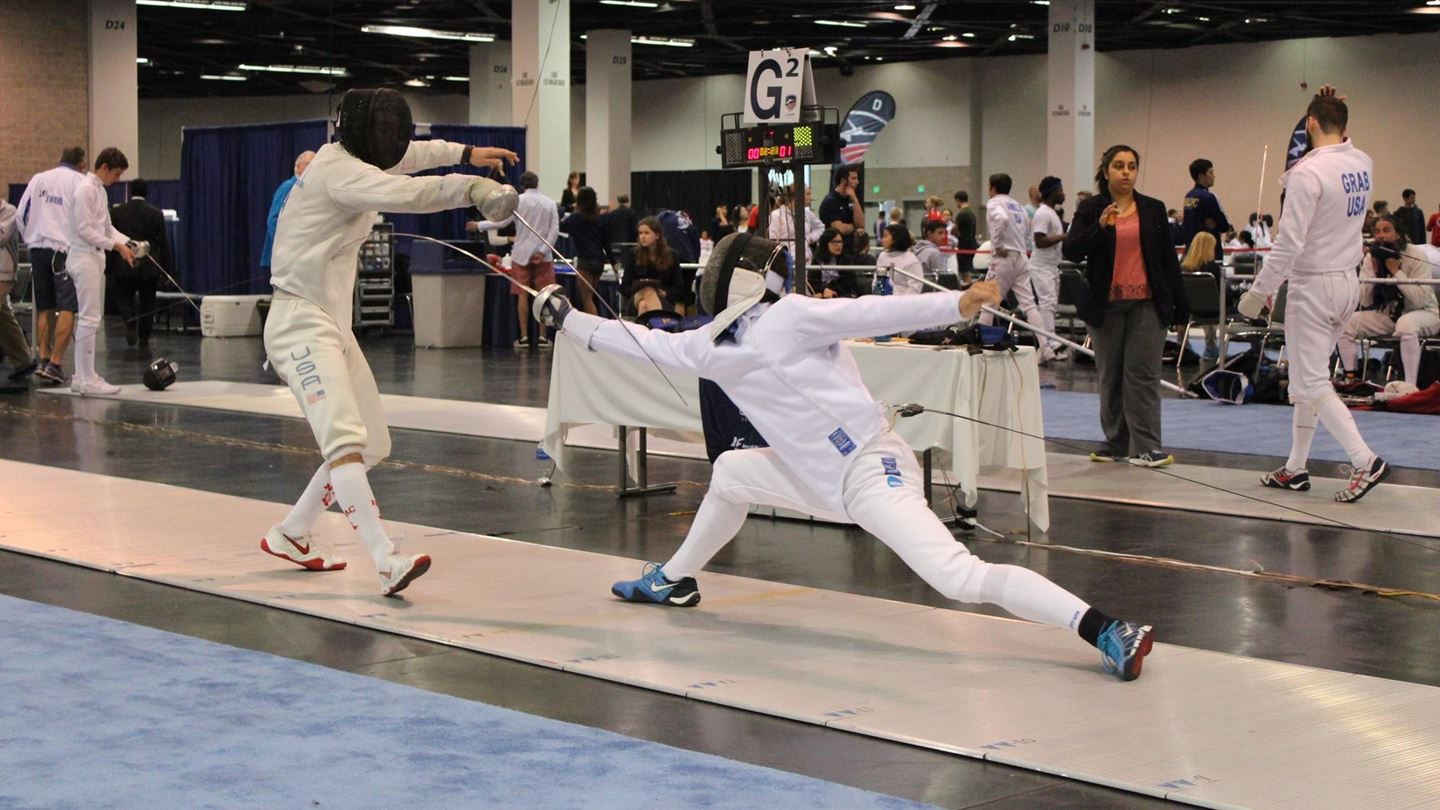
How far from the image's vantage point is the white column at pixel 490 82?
27.4 m

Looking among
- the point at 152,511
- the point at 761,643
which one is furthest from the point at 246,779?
the point at 152,511

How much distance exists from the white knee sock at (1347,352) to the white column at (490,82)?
18427mm

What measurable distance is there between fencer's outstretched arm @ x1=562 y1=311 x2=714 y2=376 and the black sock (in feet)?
3.70

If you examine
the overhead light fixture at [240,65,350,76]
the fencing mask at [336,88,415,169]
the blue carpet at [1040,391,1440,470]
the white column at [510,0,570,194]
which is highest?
the overhead light fixture at [240,65,350,76]

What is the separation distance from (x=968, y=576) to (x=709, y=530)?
→ 2.74 ft

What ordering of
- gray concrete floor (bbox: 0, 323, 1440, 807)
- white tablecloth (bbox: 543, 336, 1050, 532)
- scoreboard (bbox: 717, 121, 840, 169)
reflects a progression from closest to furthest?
gray concrete floor (bbox: 0, 323, 1440, 807)
white tablecloth (bbox: 543, 336, 1050, 532)
scoreboard (bbox: 717, 121, 840, 169)

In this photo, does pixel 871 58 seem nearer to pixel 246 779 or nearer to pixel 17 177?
pixel 17 177

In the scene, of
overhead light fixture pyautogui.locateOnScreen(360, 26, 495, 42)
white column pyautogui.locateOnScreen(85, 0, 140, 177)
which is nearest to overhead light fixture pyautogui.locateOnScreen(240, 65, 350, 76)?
overhead light fixture pyautogui.locateOnScreen(360, 26, 495, 42)

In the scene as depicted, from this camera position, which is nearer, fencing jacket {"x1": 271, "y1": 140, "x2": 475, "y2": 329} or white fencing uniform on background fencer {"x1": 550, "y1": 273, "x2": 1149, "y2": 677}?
white fencing uniform on background fencer {"x1": 550, "y1": 273, "x2": 1149, "y2": 677}

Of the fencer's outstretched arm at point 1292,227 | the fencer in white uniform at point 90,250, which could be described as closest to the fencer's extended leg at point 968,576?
the fencer's outstretched arm at point 1292,227

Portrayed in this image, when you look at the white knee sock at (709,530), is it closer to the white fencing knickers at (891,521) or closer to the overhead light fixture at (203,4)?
the white fencing knickers at (891,521)

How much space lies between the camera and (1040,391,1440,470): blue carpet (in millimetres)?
7727

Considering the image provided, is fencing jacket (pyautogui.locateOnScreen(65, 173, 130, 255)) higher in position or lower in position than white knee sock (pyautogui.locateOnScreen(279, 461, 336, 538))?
higher

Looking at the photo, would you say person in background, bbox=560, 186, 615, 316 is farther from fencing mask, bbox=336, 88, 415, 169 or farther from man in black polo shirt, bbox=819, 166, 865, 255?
fencing mask, bbox=336, 88, 415, 169
